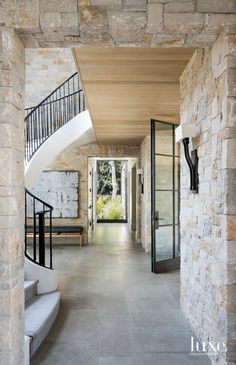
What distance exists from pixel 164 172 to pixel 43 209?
2102 mm

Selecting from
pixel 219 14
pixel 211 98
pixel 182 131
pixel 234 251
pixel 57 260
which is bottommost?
pixel 57 260

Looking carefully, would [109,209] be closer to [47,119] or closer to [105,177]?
[105,177]

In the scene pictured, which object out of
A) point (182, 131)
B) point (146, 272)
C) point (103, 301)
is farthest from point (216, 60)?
point (146, 272)

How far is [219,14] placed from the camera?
1.92 metres

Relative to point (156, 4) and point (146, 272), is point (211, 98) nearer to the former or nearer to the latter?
point (156, 4)

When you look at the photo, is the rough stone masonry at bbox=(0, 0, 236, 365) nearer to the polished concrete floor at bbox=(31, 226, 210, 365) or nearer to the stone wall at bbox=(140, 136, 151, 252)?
the polished concrete floor at bbox=(31, 226, 210, 365)

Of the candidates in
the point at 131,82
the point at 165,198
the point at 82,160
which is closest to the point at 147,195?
the point at 165,198

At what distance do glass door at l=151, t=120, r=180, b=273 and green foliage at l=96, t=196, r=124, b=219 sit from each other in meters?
8.76

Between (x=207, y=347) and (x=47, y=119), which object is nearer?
(x=207, y=347)

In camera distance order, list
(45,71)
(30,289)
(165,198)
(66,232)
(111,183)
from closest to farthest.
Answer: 1. (30,289)
2. (165,198)
3. (66,232)
4. (45,71)
5. (111,183)

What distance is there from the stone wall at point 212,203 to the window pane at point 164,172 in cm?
190

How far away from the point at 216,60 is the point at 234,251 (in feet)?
4.19

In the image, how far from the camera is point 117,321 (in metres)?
3.18

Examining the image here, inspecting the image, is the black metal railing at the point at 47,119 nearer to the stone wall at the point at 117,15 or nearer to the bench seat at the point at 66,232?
the bench seat at the point at 66,232
